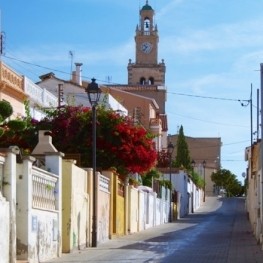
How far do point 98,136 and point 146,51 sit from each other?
98.4 metres

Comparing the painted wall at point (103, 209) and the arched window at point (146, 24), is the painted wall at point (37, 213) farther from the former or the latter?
the arched window at point (146, 24)

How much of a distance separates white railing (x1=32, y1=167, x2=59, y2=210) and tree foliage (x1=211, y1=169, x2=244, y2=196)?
110m

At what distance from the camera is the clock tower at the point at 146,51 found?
12275 centimetres

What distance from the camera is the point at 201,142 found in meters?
138

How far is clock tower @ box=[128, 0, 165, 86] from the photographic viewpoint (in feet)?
403

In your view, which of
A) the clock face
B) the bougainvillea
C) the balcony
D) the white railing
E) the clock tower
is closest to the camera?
the white railing

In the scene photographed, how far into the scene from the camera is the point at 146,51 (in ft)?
421

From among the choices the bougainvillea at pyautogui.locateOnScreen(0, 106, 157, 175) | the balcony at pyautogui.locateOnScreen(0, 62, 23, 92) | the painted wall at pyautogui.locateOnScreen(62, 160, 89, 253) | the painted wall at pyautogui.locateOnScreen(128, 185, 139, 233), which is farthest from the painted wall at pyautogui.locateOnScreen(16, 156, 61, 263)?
the painted wall at pyautogui.locateOnScreen(128, 185, 139, 233)

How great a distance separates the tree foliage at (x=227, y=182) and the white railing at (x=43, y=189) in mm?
110008

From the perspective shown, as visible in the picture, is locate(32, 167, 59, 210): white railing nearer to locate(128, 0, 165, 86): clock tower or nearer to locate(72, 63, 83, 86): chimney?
locate(72, 63, 83, 86): chimney

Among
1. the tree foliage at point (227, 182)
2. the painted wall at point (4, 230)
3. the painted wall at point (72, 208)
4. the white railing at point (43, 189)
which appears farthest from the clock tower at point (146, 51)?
the painted wall at point (4, 230)

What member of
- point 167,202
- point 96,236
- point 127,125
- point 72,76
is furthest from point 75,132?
point 72,76

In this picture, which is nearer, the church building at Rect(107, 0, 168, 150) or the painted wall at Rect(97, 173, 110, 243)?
the painted wall at Rect(97, 173, 110, 243)

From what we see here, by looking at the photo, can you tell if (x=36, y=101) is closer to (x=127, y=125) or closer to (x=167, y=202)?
(x=127, y=125)
